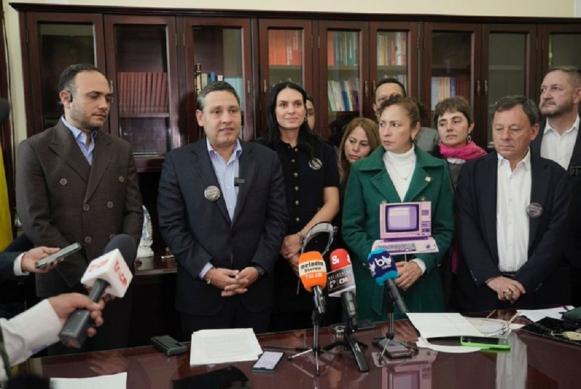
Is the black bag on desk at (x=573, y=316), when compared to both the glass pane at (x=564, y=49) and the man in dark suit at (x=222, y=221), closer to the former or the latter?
the man in dark suit at (x=222, y=221)

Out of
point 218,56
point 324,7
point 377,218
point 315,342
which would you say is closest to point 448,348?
point 315,342

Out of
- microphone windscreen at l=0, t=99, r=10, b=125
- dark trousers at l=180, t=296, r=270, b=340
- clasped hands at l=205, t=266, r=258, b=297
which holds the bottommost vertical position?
dark trousers at l=180, t=296, r=270, b=340

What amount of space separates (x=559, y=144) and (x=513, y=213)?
81 cm

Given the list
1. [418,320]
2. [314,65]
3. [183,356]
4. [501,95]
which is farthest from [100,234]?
[501,95]

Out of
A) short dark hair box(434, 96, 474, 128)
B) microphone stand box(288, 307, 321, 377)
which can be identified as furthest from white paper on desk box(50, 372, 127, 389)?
short dark hair box(434, 96, 474, 128)

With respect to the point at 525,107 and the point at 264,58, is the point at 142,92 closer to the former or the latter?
the point at 264,58

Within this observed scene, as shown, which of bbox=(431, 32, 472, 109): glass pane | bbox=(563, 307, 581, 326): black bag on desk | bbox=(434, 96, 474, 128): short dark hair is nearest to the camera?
bbox=(563, 307, 581, 326): black bag on desk

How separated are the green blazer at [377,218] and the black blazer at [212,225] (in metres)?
0.33

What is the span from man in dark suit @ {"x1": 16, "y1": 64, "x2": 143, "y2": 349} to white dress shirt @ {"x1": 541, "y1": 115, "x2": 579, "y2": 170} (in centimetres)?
212

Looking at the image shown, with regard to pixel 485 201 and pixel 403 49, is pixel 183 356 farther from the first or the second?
pixel 403 49

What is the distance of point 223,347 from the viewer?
1626 mm

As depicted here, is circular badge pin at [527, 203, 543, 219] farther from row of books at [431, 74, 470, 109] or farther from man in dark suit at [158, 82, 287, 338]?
row of books at [431, 74, 470, 109]

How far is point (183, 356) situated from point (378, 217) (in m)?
1.08

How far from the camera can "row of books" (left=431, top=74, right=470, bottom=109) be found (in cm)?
337
